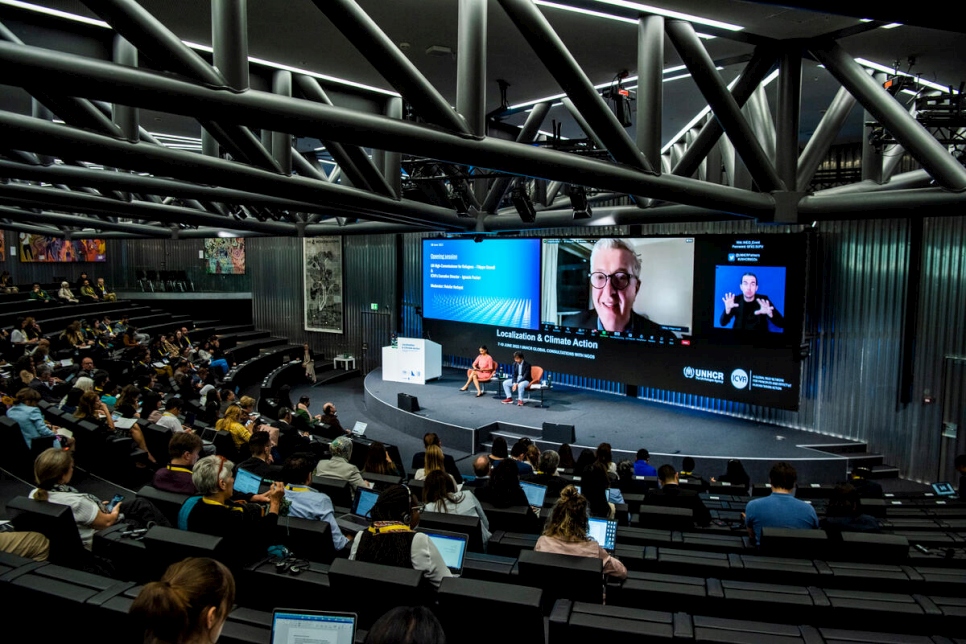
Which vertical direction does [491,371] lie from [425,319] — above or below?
below

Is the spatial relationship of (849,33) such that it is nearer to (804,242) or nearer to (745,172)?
(745,172)

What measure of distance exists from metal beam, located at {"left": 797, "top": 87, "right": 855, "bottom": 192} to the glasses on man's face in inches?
260

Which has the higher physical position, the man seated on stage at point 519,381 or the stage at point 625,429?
the man seated on stage at point 519,381

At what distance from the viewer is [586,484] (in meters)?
5.24

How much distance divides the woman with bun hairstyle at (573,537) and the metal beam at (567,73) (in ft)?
8.11

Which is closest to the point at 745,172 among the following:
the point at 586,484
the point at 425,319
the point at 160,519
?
the point at 586,484

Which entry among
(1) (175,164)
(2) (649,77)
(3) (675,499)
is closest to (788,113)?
(2) (649,77)

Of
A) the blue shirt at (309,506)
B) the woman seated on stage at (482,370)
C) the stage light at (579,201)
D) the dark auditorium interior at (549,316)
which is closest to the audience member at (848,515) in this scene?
the dark auditorium interior at (549,316)

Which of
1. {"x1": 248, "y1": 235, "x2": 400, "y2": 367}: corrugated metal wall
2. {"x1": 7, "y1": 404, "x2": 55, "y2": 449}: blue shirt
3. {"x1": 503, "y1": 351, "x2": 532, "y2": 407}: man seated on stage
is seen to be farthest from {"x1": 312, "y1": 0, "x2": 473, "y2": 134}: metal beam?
{"x1": 248, "y1": 235, "x2": 400, "y2": 367}: corrugated metal wall

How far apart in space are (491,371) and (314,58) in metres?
10.2

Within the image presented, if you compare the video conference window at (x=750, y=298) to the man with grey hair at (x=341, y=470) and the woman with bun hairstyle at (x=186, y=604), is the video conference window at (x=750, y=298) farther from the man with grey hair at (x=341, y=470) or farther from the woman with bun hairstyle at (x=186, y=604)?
the woman with bun hairstyle at (x=186, y=604)

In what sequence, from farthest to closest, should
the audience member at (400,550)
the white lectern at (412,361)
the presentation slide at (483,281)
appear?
1. the white lectern at (412,361)
2. the presentation slide at (483,281)
3. the audience member at (400,550)

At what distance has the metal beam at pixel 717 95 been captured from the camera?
14.8 ft

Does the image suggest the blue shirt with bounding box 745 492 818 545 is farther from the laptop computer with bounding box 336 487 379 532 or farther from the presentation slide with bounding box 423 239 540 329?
the presentation slide with bounding box 423 239 540 329
